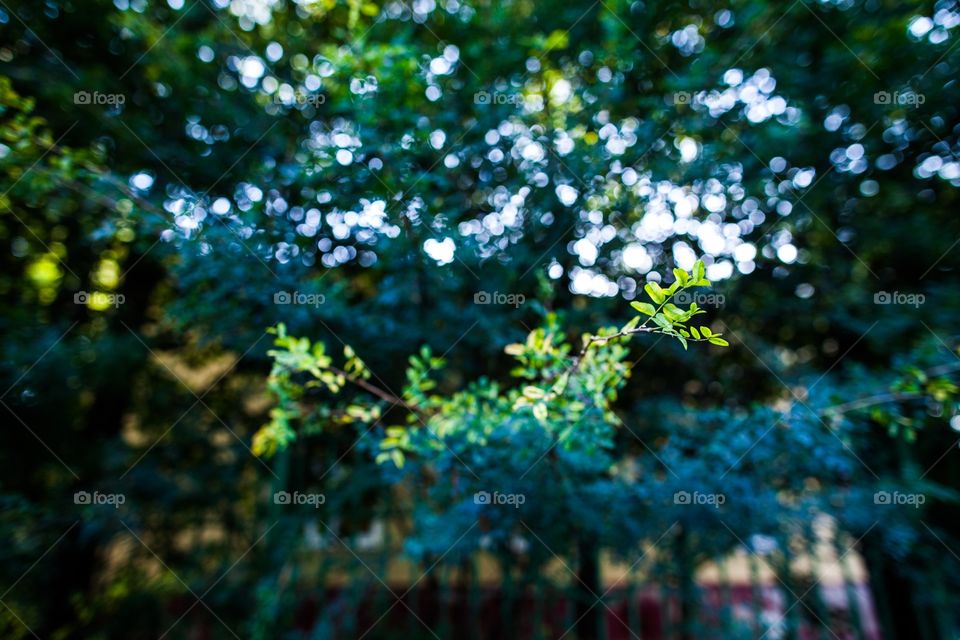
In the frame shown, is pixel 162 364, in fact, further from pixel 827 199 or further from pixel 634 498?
pixel 827 199

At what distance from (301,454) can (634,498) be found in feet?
7.15

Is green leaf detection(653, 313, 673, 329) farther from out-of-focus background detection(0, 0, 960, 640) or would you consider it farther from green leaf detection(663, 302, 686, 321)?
out-of-focus background detection(0, 0, 960, 640)

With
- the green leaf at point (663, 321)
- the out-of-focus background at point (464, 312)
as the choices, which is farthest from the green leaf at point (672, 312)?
the out-of-focus background at point (464, 312)

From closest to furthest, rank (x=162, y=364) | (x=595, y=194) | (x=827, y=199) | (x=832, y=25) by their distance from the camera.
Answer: (x=595, y=194), (x=832, y=25), (x=827, y=199), (x=162, y=364)

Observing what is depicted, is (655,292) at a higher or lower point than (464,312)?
lower

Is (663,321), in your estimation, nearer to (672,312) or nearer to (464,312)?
(672,312)

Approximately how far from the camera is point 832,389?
260 centimetres

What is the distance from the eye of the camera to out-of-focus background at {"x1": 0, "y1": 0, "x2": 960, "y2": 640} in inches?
93.4

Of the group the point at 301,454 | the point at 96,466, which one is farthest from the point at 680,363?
the point at 96,466

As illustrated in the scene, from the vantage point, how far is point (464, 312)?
2.79 metres

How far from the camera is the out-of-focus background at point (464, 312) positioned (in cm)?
237

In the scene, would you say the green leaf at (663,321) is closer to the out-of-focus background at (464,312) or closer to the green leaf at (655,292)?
the green leaf at (655,292)

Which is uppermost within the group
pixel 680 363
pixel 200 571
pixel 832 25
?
pixel 832 25

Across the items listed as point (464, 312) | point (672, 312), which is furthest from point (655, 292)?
point (464, 312)
